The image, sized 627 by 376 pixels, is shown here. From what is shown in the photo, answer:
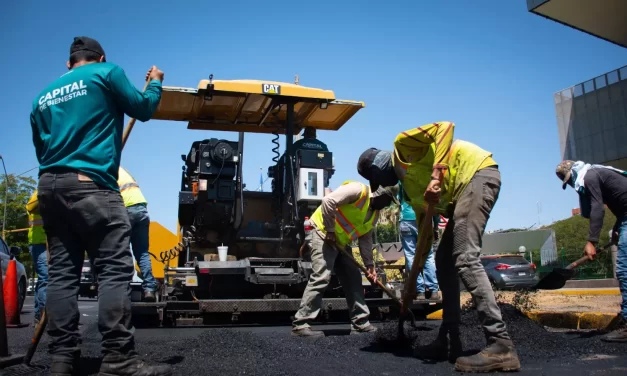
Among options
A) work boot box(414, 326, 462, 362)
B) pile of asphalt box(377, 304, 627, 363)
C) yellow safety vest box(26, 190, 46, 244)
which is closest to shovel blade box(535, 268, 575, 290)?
pile of asphalt box(377, 304, 627, 363)

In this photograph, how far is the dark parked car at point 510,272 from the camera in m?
17.0

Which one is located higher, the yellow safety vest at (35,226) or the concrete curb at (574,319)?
the yellow safety vest at (35,226)

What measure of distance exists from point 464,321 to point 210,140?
3828 millimetres

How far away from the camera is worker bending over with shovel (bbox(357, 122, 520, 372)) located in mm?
3133

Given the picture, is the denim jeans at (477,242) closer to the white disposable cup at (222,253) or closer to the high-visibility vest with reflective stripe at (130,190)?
the white disposable cup at (222,253)

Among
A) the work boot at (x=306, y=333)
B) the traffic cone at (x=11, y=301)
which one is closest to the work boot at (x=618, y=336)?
the work boot at (x=306, y=333)

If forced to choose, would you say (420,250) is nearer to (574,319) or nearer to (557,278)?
(557,278)

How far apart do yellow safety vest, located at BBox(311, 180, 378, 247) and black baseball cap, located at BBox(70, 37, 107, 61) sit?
2.75 m

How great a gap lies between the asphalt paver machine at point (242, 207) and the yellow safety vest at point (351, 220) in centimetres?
82

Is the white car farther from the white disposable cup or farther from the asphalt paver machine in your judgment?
the white disposable cup

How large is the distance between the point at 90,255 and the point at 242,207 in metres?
4.09

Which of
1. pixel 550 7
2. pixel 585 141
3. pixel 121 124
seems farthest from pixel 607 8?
pixel 121 124

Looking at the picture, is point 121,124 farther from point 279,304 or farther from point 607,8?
point 607,8

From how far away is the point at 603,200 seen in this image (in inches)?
184
